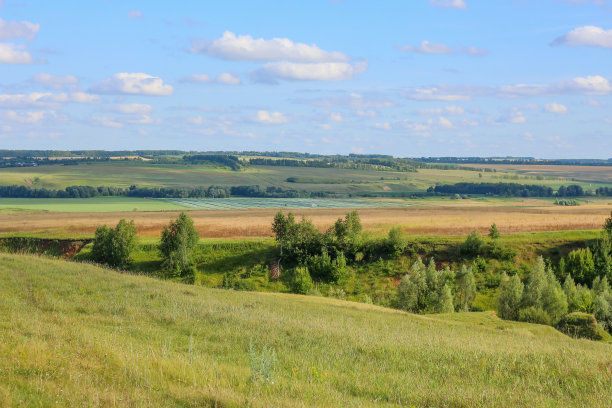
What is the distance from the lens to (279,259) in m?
71.0

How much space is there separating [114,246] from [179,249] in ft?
28.0

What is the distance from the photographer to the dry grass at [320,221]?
3319 inches

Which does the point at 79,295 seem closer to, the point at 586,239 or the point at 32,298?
the point at 32,298

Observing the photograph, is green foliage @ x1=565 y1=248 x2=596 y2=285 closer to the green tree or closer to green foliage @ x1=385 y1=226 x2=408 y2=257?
the green tree

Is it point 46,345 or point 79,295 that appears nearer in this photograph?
point 46,345

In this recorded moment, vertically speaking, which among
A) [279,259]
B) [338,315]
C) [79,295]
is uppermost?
[79,295]

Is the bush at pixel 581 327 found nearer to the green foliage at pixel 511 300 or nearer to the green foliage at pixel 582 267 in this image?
the green foliage at pixel 511 300

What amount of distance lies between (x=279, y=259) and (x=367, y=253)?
39.7ft

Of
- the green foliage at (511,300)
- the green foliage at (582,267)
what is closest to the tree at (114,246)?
the green foliage at (511,300)

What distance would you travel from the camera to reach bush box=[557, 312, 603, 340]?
30.2 metres

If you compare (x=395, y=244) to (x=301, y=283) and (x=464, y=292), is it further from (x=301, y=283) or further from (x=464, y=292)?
(x=301, y=283)

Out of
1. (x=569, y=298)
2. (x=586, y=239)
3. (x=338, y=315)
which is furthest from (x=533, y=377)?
(x=586, y=239)

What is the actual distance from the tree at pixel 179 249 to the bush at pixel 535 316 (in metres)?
39.8

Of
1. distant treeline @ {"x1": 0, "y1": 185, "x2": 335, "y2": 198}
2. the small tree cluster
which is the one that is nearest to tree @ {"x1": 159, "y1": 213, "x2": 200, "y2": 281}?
the small tree cluster
